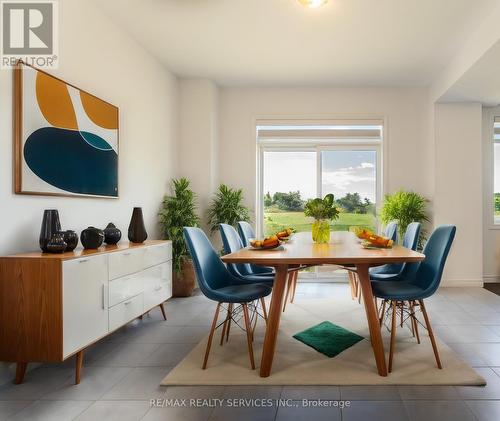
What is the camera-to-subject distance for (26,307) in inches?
92.7

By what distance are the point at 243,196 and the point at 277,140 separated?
106 centimetres

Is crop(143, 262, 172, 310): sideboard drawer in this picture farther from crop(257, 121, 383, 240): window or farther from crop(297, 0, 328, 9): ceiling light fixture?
crop(297, 0, 328, 9): ceiling light fixture

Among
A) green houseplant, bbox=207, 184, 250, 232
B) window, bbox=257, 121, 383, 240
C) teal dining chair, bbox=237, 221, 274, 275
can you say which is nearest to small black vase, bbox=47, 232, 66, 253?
teal dining chair, bbox=237, 221, 274, 275

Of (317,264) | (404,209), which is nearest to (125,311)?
(317,264)

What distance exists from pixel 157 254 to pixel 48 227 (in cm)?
119

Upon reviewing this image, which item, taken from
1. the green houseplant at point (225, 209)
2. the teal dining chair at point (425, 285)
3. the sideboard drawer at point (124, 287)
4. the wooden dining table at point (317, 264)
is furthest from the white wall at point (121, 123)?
the teal dining chair at point (425, 285)

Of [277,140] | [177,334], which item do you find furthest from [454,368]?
[277,140]

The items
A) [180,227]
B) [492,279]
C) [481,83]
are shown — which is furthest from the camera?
[492,279]

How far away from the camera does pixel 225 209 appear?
5.51 m

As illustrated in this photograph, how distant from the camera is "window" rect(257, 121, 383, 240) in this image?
6.18m

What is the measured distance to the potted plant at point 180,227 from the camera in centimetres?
491

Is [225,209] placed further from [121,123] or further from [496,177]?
[496,177]

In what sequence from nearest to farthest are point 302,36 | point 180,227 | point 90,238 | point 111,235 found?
point 90,238 < point 111,235 < point 302,36 < point 180,227

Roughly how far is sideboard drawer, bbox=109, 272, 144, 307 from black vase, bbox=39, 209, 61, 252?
512 mm
